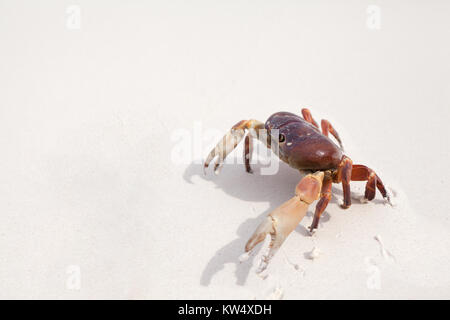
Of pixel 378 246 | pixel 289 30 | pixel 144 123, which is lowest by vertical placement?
pixel 378 246

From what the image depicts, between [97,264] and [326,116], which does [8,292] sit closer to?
[97,264]

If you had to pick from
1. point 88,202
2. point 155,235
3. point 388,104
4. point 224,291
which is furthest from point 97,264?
point 388,104

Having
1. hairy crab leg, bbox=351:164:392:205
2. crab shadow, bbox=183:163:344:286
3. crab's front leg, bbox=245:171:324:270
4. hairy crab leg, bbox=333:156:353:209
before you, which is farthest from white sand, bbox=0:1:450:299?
crab's front leg, bbox=245:171:324:270

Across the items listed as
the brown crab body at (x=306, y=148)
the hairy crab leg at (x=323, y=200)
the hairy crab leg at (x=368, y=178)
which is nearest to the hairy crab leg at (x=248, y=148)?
the brown crab body at (x=306, y=148)

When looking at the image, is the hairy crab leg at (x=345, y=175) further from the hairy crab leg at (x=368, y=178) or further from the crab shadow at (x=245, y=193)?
the crab shadow at (x=245, y=193)

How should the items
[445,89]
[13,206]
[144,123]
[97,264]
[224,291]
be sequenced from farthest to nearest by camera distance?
→ [445,89] < [144,123] < [13,206] < [97,264] < [224,291]

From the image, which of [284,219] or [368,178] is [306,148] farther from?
[284,219]
